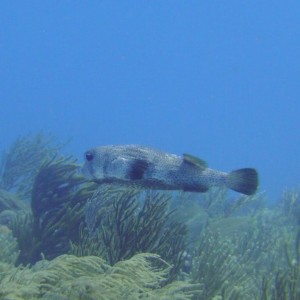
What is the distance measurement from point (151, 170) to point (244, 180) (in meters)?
0.94

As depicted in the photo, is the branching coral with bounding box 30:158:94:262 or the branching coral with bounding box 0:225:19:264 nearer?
the branching coral with bounding box 0:225:19:264

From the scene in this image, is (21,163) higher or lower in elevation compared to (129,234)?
lower

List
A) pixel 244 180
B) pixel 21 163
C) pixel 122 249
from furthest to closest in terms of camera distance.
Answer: pixel 21 163 → pixel 122 249 → pixel 244 180

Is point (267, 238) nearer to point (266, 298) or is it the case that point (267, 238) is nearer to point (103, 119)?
point (266, 298)

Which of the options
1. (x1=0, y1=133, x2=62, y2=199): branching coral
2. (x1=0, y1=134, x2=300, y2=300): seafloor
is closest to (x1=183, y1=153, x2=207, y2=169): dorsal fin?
(x1=0, y1=134, x2=300, y2=300): seafloor

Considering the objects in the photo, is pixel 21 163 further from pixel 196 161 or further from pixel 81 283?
pixel 81 283

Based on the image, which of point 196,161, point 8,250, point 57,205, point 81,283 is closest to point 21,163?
point 57,205

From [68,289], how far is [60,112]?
179 m

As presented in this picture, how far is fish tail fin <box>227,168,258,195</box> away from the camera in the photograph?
4523 mm

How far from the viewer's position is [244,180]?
4543 millimetres

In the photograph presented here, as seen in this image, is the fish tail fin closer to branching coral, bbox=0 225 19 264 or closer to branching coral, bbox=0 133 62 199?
branching coral, bbox=0 225 19 264

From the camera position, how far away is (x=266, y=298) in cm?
510

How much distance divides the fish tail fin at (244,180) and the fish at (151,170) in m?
0.08

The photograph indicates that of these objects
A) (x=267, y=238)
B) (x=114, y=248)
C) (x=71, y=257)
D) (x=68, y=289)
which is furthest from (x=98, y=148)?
(x=267, y=238)
